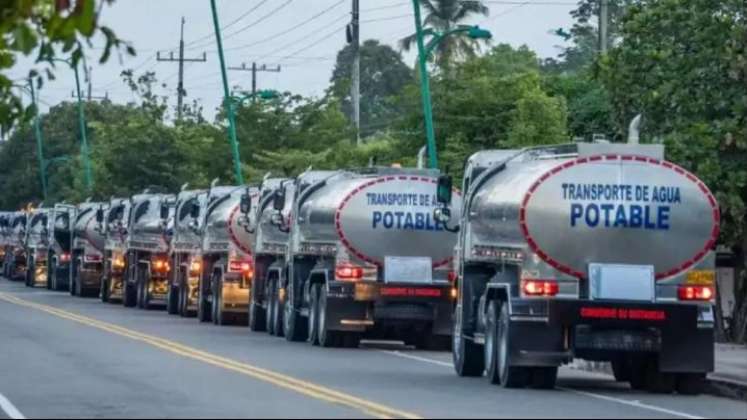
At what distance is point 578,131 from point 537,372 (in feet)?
108

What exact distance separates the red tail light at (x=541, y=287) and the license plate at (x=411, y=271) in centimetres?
990

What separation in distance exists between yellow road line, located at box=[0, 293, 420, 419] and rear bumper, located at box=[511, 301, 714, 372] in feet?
8.14

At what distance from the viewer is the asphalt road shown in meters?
22.4

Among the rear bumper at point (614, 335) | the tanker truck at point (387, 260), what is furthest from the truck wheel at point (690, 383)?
the tanker truck at point (387, 260)

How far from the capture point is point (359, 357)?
3422 cm

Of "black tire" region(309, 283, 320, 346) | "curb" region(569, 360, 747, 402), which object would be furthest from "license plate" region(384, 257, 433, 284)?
"curb" region(569, 360, 747, 402)

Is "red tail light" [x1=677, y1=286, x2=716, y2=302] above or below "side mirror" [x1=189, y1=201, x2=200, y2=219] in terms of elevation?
below

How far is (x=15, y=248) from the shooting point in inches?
3575

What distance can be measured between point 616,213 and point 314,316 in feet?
43.4

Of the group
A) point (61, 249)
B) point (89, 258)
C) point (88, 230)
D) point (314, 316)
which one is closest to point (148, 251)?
point (88, 230)

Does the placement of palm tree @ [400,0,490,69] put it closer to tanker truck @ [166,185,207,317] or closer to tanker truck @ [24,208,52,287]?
tanker truck @ [24,208,52,287]

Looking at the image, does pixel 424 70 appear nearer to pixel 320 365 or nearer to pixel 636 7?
Result: pixel 636 7

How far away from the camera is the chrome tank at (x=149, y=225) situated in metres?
58.4

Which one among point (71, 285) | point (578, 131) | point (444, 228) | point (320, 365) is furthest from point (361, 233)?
point (71, 285)
